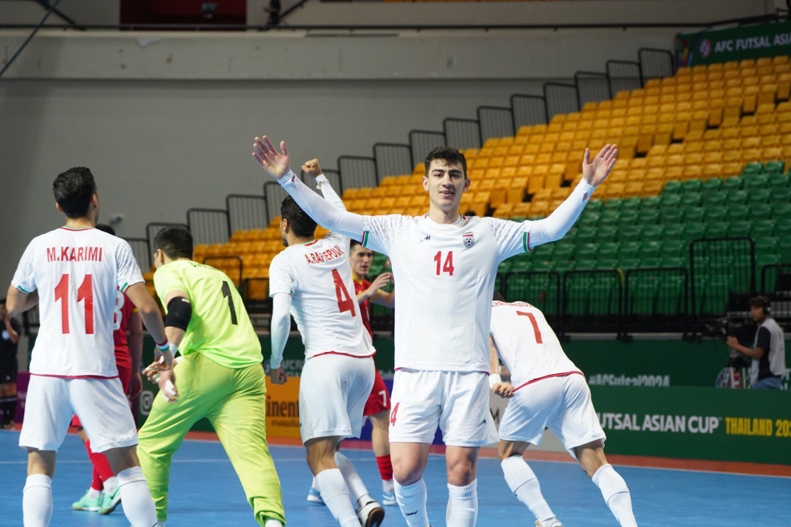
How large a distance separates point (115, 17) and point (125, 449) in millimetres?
22825

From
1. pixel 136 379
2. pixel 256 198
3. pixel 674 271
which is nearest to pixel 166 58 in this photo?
pixel 256 198

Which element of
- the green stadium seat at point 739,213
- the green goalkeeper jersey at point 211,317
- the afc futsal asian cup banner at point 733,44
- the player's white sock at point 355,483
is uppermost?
the afc futsal asian cup banner at point 733,44

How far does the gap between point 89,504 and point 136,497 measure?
11.1 ft

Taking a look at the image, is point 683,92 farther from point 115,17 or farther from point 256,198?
point 115,17

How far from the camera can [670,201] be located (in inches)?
723

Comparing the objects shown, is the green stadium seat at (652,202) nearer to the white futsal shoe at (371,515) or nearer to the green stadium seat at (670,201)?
the green stadium seat at (670,201)

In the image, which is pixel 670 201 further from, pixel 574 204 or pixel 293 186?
pixel 293 186

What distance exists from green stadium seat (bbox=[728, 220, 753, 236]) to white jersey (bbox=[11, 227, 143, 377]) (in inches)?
493

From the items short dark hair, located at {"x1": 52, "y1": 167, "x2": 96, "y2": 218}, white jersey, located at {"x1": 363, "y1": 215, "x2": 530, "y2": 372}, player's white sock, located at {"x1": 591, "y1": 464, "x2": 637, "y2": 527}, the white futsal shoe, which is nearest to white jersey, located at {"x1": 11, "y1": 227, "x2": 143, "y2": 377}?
short dark hair, located at {"x1": 52, "y1": 167, "x2": 96, "y2": 218}

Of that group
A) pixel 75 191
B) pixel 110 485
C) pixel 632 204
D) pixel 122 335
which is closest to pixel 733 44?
pixel 632 204

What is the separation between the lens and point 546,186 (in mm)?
20828

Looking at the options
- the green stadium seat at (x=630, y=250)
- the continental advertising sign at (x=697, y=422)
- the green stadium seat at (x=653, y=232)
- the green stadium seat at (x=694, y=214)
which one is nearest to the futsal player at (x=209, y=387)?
the continental advertising sign at (x=697, y=422)

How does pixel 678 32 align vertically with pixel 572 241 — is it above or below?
above

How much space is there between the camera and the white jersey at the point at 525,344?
754cm
